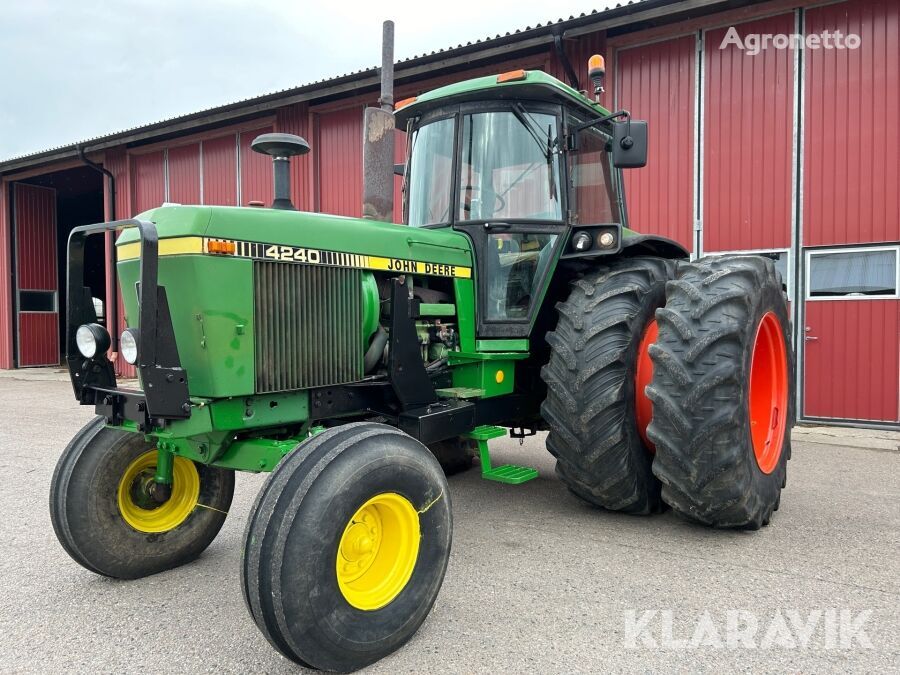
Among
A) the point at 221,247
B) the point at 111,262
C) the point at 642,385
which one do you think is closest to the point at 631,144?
the point at 642,385

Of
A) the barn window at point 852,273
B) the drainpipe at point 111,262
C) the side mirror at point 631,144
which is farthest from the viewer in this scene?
the drainpipe at point 111,262

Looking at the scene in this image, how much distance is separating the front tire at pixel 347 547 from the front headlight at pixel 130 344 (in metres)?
0.80

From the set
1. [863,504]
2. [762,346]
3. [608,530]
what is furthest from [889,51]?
[608,530]

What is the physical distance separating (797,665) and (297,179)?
1059cm

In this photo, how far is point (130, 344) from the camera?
2641mm

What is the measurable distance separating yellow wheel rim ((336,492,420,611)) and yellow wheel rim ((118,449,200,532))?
1.28m

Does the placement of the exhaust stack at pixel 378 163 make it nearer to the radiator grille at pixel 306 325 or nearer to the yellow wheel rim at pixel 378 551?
the radiator grille at pixel 306 325

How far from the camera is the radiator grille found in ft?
9.20

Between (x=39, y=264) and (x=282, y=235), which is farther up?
(x=39, y=264)

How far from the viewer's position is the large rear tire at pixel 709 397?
129 inches

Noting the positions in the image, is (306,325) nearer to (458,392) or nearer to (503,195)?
(458,392)

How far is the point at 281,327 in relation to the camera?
2871 mm

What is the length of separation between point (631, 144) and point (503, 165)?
0.72 metres

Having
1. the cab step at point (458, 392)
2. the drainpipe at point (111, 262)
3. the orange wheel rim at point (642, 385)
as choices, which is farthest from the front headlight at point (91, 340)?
the drainpipe at point (111, 262)
